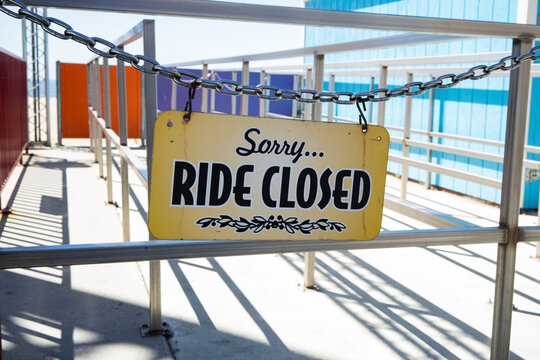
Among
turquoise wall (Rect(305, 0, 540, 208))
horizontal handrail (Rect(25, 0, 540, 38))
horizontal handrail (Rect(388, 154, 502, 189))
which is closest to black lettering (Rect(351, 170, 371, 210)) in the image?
horizontal handrail (Rect(25, 0, 540, 38))

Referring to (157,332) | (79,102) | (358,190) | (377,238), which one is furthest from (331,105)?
(79,102)

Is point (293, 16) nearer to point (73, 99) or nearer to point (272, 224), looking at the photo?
point (272, 224)

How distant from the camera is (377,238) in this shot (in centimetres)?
162

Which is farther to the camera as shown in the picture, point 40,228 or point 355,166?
point 40,228

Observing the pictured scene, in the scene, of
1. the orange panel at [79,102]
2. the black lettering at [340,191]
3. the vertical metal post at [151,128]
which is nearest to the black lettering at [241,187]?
the black lettering at [340,191]

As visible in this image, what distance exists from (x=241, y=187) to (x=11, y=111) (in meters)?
7.02

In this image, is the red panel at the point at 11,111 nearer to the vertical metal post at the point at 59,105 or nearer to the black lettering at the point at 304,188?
the vertical metal post at the point at 59,105

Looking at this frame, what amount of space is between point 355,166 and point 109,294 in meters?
2.43

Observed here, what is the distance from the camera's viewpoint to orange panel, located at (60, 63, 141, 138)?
12844 mm

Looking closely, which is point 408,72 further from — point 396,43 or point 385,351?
point 385,351

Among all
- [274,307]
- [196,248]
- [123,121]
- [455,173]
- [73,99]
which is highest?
[73,99]

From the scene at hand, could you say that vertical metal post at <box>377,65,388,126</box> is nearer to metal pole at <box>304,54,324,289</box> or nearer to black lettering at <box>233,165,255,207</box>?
metal pole at <box>304,54,324,289</box>

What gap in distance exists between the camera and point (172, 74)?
1315 mm

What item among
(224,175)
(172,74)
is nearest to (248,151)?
(224,175)
